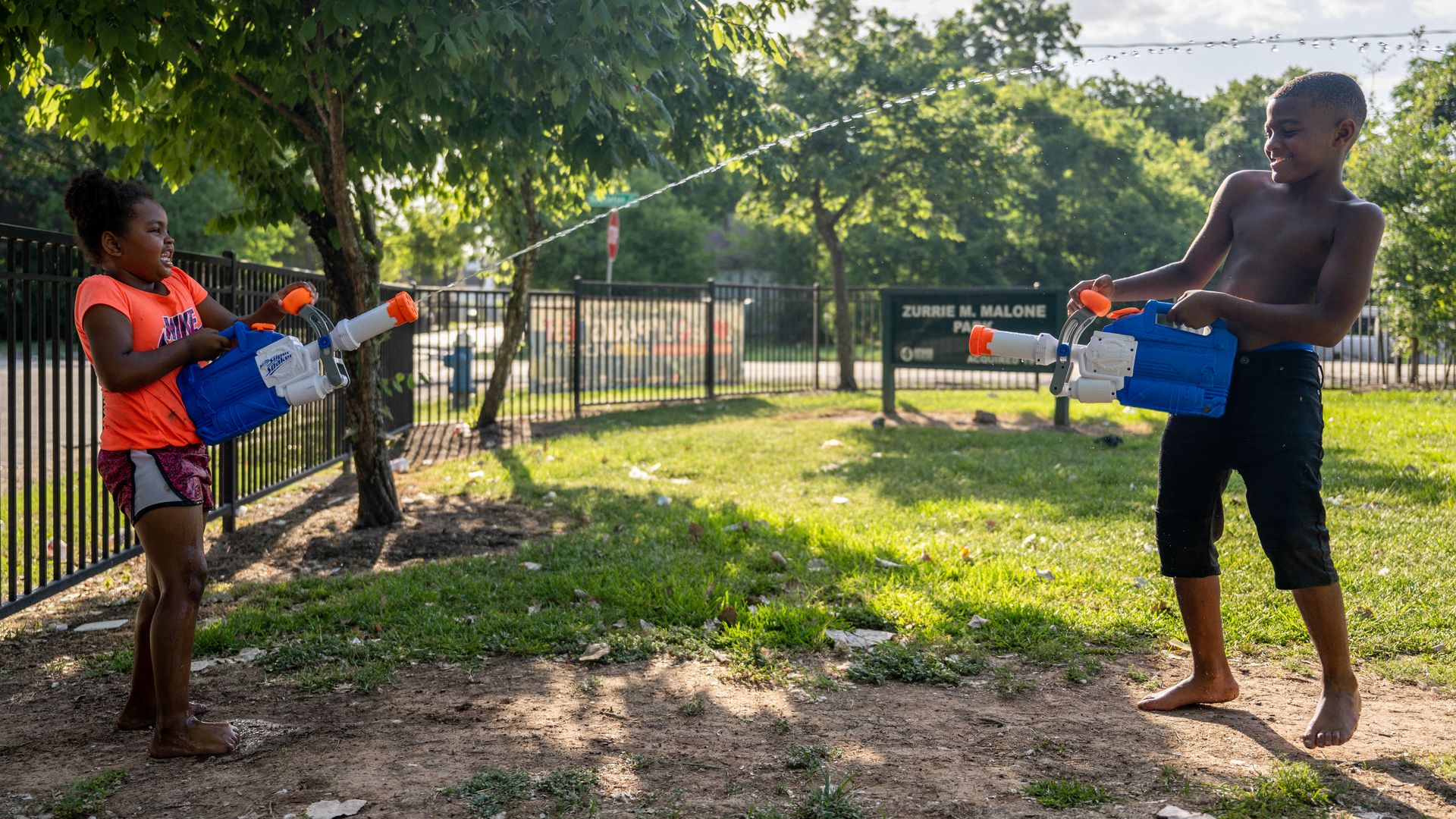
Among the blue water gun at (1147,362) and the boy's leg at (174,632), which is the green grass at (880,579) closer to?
the boy's leg at (174,632)

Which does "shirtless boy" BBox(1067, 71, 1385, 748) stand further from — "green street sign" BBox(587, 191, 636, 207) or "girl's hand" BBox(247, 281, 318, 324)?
"green street sign" BBox(587, 191, 636, 207)

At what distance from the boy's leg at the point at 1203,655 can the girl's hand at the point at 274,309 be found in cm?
291

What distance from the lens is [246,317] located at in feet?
12.0

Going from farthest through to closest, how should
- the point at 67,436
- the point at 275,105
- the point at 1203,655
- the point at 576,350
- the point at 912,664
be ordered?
the point at 576,350 → the point at 275,105 → the point at 67,436 → the point at 912,664 → the point at 1203,655

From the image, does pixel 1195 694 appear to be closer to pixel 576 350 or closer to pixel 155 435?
pixel 155 435

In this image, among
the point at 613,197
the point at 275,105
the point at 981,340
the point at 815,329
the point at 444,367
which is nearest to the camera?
the point at 981,340

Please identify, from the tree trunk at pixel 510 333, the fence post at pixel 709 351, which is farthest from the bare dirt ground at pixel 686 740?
the fence post at pixel 709 351

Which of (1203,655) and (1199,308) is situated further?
(1203,655)

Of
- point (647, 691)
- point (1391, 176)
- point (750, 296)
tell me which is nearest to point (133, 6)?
point (647, 691)

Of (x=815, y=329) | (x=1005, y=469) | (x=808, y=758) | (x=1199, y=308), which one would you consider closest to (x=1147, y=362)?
(x=1199, y=308)

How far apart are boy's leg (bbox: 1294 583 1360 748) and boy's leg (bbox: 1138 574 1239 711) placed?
0.35 m

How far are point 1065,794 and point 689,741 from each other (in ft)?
3.64

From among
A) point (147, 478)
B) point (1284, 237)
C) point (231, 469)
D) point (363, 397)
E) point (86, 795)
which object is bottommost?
point (86, 795)

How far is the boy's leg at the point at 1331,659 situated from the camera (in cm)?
340
